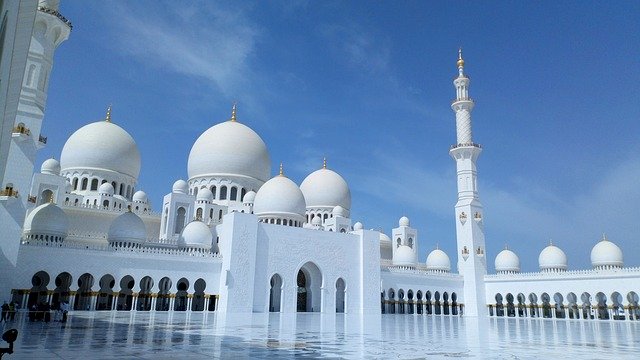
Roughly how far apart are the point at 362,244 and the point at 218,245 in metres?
7.77

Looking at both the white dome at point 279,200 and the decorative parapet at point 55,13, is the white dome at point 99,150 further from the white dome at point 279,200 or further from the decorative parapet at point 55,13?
the decorative parapet at point 55,13

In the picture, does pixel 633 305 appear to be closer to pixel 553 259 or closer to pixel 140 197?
pixel 553 259

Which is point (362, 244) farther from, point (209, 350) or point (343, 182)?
point (209, 350)

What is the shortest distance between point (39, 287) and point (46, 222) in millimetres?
2636

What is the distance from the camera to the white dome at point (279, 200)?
26.0 metres

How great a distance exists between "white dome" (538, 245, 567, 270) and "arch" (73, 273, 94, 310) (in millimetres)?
26020

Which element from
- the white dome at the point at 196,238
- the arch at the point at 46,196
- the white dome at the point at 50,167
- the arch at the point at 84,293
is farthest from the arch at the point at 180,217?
the white dome at the point at 50,167

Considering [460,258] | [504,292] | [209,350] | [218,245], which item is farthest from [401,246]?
[209,350]

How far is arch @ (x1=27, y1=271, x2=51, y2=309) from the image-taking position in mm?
18922

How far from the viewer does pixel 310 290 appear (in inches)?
990

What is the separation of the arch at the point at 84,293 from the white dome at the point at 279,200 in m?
9.09

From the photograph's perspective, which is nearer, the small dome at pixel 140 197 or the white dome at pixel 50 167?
the white dome at pixel 50 167

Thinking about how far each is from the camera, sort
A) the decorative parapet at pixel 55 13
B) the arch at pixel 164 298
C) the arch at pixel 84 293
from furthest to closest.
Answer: the arch at pixel 164 298 → the arch at pixel 84 293 → the decorative parapet at pixel 55 13

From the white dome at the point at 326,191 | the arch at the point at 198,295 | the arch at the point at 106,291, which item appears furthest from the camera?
the white dome at the point at 326,191
